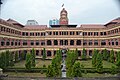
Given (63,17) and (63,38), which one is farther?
(63,17)

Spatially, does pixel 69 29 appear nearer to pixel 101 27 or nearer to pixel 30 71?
pixel 101 27

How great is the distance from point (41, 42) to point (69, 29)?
10.5 m

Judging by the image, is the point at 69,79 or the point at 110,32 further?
the point at 110,32

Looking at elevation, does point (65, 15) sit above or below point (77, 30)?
above

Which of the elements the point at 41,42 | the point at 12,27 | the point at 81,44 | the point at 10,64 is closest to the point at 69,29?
the point at 81,44

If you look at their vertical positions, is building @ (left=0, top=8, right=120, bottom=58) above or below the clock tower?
below

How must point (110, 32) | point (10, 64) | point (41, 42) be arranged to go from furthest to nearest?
point (41, 42) → point (110, 32) → point (10, 64)

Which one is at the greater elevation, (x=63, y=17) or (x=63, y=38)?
(x=63, y=17)

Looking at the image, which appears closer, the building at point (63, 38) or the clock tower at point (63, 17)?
the building at point (63, 38)

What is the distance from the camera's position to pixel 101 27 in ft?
184

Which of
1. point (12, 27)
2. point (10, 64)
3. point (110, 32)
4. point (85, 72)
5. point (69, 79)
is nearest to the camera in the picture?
point (69, 79)

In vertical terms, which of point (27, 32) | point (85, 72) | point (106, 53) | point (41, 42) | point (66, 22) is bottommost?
point (85, 72)

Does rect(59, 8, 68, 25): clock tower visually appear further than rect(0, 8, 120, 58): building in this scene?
Yes

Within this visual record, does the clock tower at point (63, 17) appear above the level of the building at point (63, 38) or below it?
above
